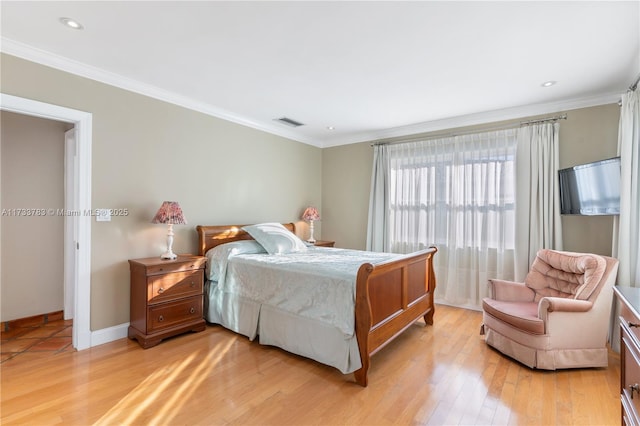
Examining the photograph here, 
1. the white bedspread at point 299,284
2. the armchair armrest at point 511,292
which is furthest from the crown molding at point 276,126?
the armchair armrest at point 511,292

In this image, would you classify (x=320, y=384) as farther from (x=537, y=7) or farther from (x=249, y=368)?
(x=537, y=7)

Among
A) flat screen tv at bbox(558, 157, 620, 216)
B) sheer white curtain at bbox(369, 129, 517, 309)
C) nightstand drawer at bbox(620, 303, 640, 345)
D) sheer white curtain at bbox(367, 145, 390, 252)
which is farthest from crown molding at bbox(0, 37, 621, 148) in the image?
nightstand drawer at bbox(620, 303, 640, 345)

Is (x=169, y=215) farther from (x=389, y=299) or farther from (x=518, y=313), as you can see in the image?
(x=518, y=313)

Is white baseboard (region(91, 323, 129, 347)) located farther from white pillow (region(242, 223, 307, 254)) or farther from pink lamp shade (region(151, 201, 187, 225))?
white pillow (region(242, 223, 307, 254))

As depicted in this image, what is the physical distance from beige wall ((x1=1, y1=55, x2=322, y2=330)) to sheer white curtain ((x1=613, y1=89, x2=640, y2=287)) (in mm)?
4042

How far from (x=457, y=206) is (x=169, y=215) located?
141 inches

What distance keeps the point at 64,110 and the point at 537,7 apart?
12.2 feet

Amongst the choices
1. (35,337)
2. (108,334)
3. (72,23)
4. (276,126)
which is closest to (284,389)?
(108,334)

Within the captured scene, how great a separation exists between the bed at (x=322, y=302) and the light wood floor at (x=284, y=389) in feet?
0.64

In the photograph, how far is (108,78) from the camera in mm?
2961

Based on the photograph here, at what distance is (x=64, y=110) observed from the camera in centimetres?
272

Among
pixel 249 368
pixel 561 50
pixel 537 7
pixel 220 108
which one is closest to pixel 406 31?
pixel 537 7

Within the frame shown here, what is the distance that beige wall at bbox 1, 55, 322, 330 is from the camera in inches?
111

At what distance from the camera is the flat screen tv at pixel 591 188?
9.34 ft
